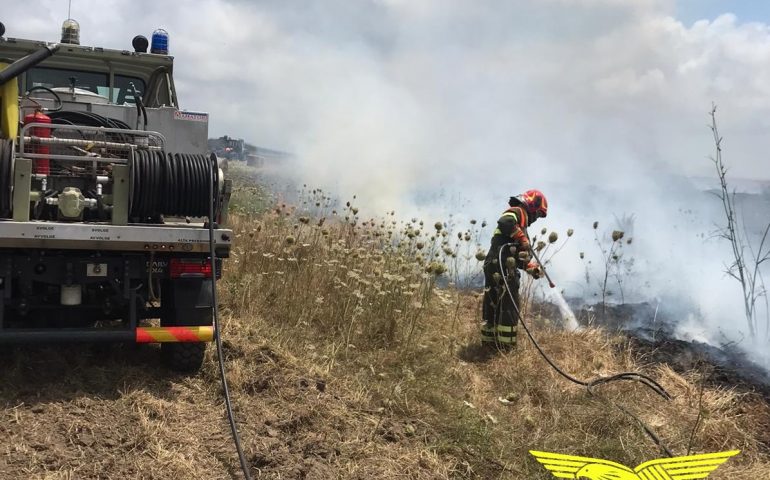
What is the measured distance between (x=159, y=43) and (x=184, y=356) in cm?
355

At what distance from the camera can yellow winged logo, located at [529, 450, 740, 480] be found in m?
3.50

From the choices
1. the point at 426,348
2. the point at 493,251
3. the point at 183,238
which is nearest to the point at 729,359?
the point at 493,251

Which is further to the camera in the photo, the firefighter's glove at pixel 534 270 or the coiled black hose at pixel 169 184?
the firefighter's glove at pixel 534 270

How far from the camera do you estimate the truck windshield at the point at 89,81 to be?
5.99 meters

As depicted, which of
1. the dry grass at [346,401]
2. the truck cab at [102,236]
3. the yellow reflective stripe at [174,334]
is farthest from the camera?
the yellow reflective stripe at [174,334]

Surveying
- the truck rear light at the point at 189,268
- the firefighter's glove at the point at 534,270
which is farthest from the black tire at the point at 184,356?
the firefighter's glove at the point at 534,270

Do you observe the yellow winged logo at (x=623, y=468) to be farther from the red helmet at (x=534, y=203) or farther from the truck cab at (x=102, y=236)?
the red helmet at (x=534, y=203)

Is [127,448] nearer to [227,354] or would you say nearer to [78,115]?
[227,354]

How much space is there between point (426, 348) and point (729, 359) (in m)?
3.23

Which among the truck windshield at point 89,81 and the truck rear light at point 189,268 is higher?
the truck windshield at point 89,81

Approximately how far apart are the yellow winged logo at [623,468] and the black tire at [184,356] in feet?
7.61

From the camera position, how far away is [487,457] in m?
3.71

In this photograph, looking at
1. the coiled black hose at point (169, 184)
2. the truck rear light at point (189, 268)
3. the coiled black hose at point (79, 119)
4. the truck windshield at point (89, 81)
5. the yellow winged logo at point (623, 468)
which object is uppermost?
the truck windshield at point (89, 81)

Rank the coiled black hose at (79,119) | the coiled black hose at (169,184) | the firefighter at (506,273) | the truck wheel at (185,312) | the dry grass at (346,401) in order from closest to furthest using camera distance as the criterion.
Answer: the dry grass at (346,401), the coiled black hose at (169,184), the truck wheel at (185,312), the coiled black hose at (79,119), the firefighter at (506,273)
